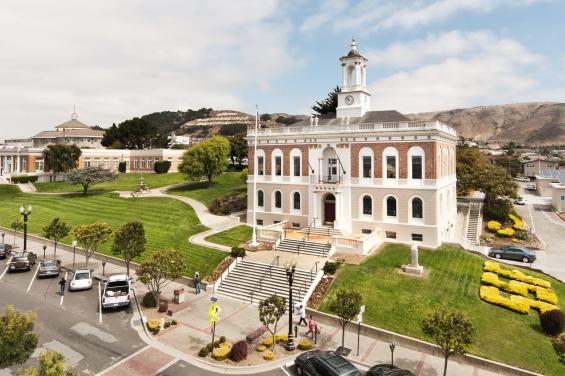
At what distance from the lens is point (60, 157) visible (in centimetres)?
7638

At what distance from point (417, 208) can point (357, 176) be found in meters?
6.57

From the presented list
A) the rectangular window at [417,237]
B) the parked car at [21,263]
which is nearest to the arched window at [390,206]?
the rectangular window at [417,237]

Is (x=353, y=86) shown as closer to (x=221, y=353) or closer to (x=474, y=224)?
(x=474, y=224)

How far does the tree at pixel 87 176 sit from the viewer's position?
206 ft

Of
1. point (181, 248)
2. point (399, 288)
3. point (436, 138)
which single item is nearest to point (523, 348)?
point (399, 288)

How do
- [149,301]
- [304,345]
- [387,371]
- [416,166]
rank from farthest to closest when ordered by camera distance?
[416,166]
[149,301]
[304,345]
[387,371]

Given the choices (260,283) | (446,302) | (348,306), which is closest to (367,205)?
A: (446,302)

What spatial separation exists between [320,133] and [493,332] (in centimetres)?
A: 2390

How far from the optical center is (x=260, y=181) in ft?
141

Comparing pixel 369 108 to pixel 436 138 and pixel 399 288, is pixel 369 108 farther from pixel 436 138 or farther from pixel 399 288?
pixel 399 288

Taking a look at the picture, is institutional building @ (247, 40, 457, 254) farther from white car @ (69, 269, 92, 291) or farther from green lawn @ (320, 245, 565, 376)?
white car @ (69, 269, 92, 291)

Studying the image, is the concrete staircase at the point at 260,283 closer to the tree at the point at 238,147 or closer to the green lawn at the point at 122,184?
the green lawn at the point at 122,184

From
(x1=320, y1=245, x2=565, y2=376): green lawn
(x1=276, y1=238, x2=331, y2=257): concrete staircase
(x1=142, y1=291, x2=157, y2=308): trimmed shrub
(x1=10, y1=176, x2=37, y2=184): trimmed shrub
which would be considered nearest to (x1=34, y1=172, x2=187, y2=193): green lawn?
(x1=10, y1=176, x2=37, y2=184): trimmed shrub

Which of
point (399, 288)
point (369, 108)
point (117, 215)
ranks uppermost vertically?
point (369, 108)
